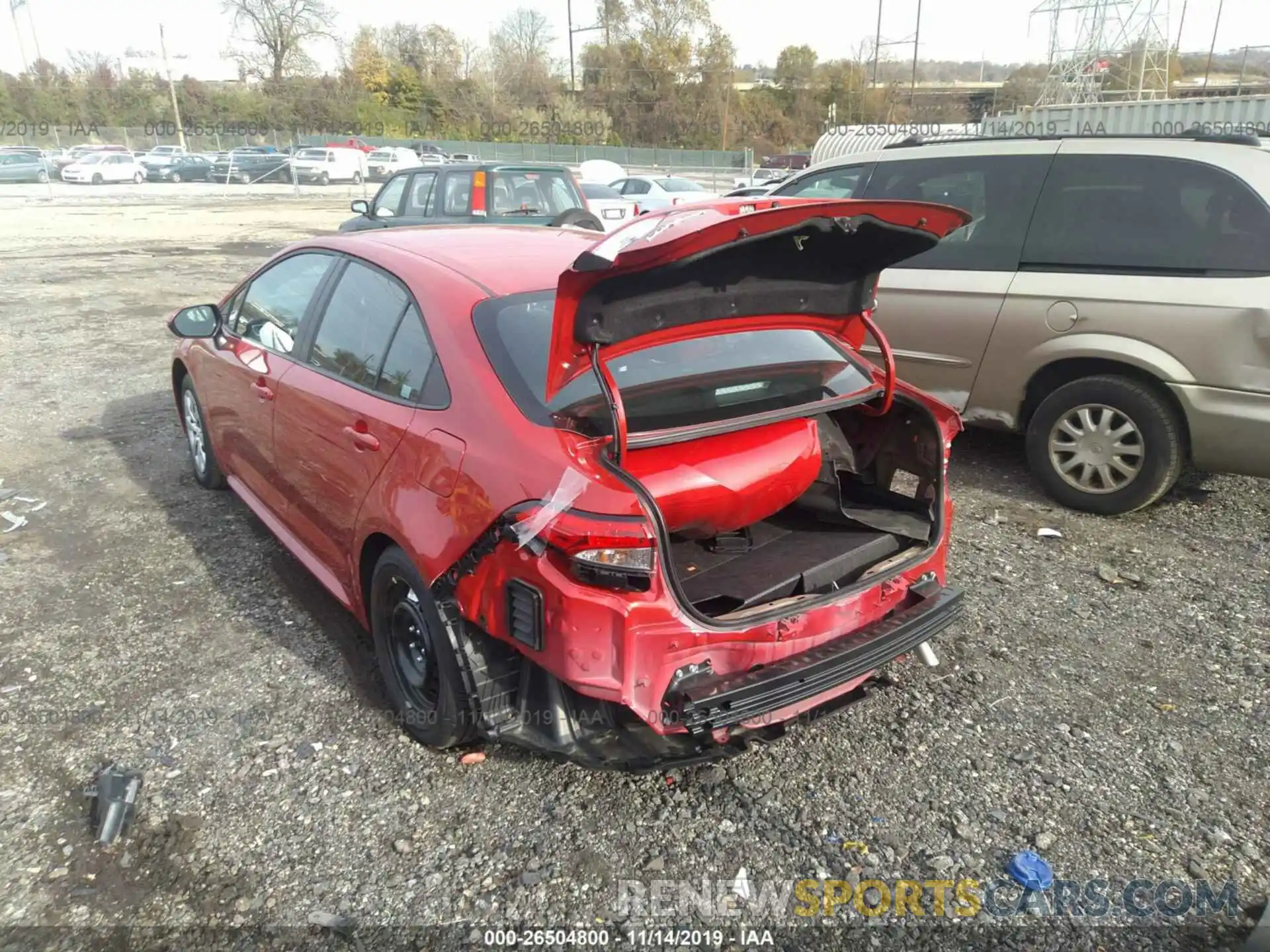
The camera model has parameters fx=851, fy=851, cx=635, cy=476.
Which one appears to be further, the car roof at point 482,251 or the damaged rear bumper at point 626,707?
the car roof at point 482,251

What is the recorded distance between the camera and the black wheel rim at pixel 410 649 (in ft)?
9.19

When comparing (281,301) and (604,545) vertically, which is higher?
(281,301)

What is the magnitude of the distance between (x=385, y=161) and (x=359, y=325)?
38.5 meters

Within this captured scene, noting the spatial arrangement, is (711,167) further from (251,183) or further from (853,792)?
(853,792)

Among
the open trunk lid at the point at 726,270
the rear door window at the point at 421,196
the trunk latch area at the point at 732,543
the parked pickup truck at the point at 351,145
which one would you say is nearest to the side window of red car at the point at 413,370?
the open trunk lid at the point at 726,270

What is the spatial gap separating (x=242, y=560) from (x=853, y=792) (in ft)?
10.4

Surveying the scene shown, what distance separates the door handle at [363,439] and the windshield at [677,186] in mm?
20328

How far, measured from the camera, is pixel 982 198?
202 inches

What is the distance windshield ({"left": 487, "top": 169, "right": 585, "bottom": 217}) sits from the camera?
1066 centimetres

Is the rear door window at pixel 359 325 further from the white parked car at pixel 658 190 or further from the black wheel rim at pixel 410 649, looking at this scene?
the white parked car at pixel 658 190

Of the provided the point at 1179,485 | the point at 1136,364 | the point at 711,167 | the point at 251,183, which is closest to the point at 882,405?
the point at 1136,364

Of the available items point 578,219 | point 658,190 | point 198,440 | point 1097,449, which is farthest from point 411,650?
point 658,190

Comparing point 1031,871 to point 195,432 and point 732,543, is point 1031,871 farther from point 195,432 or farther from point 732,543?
point 195,432

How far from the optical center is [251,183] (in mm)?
37969
